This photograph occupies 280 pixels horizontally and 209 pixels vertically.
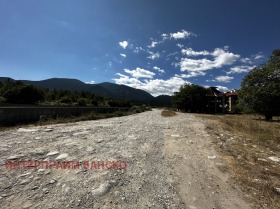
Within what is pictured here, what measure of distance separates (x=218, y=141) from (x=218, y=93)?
269 feet

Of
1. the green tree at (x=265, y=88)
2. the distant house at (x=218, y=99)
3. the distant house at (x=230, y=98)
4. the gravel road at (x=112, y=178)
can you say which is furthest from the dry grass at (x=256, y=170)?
the distant house at (x=230, y=98)

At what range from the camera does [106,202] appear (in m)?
2.96

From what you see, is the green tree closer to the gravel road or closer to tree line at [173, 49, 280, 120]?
tree line at [173, 49, 280, 120]

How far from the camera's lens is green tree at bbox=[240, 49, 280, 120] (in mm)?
22031

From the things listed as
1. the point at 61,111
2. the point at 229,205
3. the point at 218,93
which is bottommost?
the point at 229,205

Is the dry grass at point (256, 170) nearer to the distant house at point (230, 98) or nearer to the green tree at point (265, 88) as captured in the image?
the green tree at point (265, 88)

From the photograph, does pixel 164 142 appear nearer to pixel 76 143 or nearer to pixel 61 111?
pixel 76 143

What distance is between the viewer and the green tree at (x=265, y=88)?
22.0m

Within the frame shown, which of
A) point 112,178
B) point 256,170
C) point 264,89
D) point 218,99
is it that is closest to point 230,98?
point 218,99

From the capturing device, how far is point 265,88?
73.7ft

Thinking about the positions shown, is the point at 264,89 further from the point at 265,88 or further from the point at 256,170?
the point at 256,170

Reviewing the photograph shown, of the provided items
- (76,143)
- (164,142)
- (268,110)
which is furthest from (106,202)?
(268,110)

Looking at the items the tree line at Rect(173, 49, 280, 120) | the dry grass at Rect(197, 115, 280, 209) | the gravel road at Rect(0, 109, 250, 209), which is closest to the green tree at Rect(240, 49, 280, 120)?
the tree line at Rect(173, 49, 280, 120)

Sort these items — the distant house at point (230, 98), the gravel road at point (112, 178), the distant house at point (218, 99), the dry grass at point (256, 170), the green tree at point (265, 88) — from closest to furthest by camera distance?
the gravel road at point (112, 178) → the dry grass at point (256, 170) → the green tree at point (265, 88) → the distant house at point (218, 99) → the distant house at point (230, 98)
